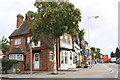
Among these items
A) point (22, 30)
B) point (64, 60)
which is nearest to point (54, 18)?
point (64, 60)

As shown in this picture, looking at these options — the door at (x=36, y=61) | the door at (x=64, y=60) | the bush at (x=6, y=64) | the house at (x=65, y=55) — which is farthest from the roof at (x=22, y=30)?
the bush at (x=6, y=64)

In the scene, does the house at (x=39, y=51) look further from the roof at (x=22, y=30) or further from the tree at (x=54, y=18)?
the tree at (x=54, y=18)

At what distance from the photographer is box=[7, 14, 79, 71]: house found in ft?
92.2

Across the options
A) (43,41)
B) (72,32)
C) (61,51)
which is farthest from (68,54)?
(72,32)

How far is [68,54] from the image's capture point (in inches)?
1277

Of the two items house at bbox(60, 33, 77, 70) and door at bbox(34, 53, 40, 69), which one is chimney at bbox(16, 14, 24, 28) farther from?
door at bbox(34, 53, 40, 69)

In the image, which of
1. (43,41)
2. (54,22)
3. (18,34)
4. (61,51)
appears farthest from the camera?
(18,34)

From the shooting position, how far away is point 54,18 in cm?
1991

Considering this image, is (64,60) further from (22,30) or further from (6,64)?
(6,64)

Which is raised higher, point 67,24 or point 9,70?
point 67,24

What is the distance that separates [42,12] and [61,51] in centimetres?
1161

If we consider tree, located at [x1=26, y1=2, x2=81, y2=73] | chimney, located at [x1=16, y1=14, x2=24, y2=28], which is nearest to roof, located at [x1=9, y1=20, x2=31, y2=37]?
chimney, located at [x1=16, y1=14, x2=24, y2=28]

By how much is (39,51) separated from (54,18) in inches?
392

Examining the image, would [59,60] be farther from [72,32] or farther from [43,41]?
[72,32]
